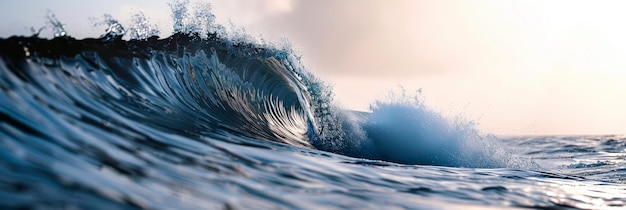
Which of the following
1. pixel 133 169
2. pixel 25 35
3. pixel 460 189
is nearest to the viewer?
pixel 133 169

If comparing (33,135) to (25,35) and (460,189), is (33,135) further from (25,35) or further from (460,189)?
(460,189)

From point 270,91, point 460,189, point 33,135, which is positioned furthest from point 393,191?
point 270,91

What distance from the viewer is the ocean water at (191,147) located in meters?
3.37

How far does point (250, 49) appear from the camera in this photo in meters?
11.4

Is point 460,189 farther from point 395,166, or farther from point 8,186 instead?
point 8,186

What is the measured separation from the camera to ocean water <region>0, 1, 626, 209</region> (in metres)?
3.37

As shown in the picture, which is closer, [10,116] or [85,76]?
[10,116]

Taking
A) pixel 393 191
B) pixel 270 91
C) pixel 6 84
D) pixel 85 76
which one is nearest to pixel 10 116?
pixel 6 84

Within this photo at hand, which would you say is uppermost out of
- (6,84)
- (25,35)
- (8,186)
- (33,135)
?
(25,35)

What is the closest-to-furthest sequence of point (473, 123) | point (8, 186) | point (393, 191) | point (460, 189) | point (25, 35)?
point (8, 186)
point (393, 191)
point (460, 189)
point (25, 35)
point (473, 123)

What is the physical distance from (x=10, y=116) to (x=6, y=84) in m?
0.70

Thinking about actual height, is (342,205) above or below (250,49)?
below

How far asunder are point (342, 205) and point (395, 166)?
244 cm

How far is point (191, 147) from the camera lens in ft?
15.8
